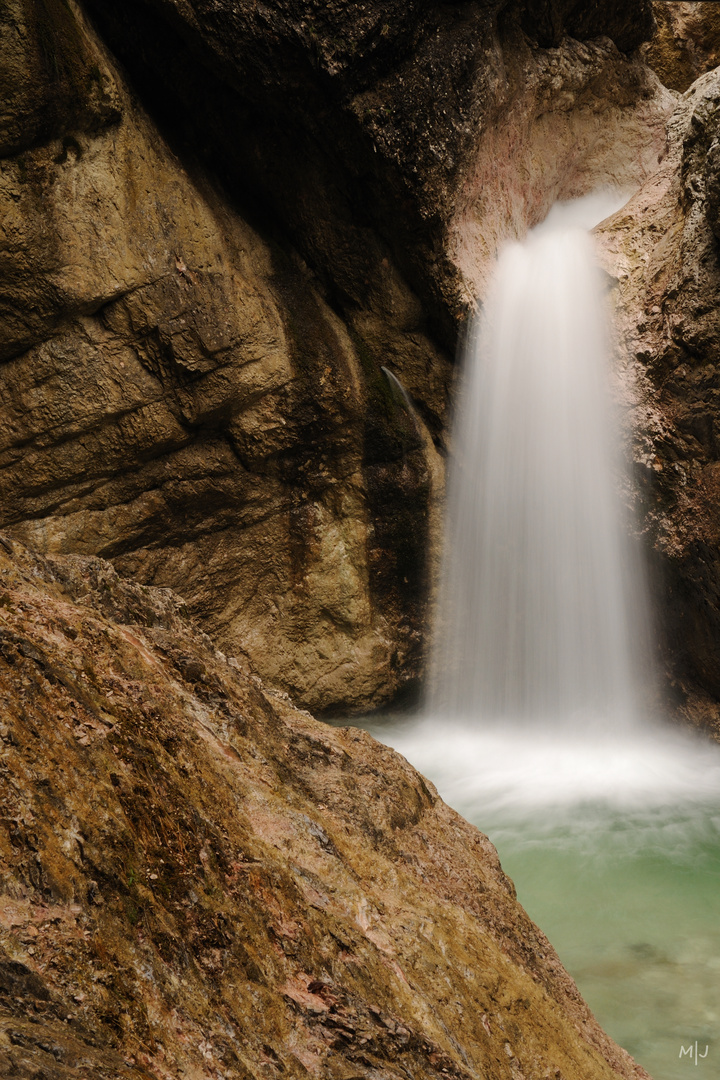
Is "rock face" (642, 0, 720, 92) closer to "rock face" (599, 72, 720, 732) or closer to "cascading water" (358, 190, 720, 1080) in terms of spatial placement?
"cascading water" (358, 190, 720, 1080)

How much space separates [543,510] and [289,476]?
3718mm

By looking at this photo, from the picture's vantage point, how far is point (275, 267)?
9.88 metres

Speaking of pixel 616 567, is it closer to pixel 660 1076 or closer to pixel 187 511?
pixel 187 511

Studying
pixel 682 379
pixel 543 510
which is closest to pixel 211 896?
pixel 682 379

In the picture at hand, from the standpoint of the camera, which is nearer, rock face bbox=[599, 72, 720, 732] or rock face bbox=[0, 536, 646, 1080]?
rock face bbox=[0, 536, 646, 1080]

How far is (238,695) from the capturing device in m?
4.06

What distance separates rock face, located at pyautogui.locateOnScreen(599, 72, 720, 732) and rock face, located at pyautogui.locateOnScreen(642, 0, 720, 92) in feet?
14.8

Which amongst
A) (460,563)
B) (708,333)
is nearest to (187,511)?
(460,563)

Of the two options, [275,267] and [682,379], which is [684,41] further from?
[275,267]

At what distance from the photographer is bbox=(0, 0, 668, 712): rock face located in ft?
26.6

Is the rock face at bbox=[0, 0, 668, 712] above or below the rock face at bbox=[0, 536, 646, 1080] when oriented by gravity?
above

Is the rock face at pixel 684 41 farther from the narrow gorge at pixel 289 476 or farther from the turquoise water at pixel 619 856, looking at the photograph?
the turquoise water at pixel 619 856

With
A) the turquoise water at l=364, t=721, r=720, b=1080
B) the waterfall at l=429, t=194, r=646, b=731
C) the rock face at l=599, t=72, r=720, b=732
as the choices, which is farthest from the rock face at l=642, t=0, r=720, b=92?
the turquoise water at l=364, t=721, r=720, b=1080

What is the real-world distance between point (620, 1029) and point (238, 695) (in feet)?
10.8
